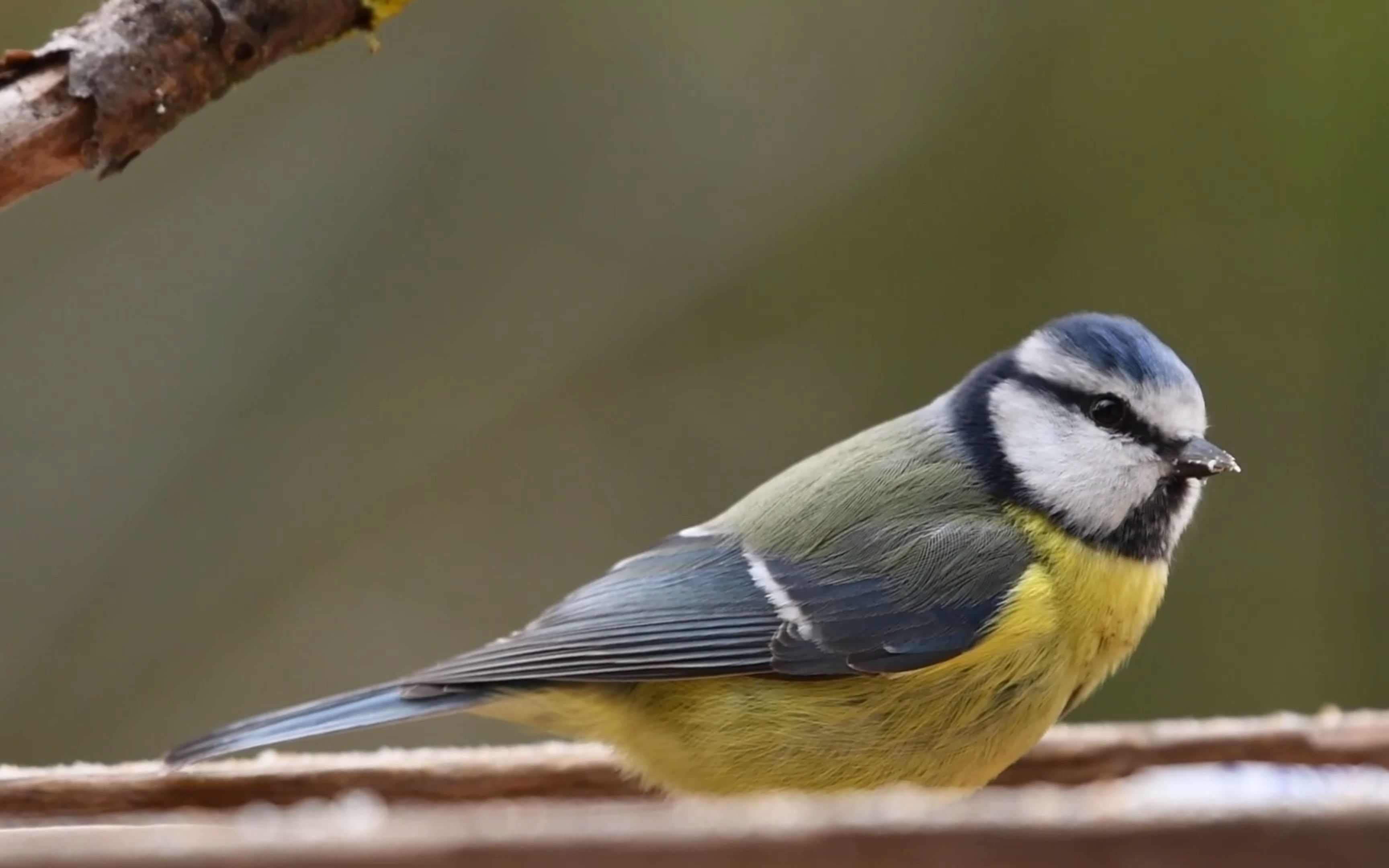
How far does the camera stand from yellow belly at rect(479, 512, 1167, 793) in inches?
37.6

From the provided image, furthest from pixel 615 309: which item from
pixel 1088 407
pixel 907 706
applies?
pixel 907 706

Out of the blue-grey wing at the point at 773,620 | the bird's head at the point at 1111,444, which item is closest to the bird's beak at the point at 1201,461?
the bird's head at the point at 1111,444

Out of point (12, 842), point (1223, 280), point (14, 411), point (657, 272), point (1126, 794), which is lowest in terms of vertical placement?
point (1126, 794)

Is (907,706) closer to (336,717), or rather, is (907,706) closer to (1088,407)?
(1088,407)

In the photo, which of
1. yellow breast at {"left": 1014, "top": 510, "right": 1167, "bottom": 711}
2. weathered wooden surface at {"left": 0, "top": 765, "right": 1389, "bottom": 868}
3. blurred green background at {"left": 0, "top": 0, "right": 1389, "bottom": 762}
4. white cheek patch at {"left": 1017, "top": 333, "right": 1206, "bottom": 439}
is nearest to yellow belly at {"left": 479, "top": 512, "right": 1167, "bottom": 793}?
yellow breast at {"left": 1014, "top": 510, "right": 1167, "bottom": 711}

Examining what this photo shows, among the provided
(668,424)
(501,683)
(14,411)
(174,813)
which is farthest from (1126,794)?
(14,411)

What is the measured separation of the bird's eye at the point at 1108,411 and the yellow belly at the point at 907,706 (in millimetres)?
95

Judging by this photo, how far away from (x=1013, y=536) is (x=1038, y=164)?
1.27 meters

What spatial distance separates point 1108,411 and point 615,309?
3.95 ft

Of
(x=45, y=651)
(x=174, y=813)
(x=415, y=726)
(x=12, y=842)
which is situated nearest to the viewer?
(x=12, y=842)

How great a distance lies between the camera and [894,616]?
3.28ft

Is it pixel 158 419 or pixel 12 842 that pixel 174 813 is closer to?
pixel 12 842

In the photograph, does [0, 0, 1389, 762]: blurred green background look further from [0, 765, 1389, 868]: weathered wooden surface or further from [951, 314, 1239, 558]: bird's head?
[0, 765, 1389, 868]: weathered wooden surface

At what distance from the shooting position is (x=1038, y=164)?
2.16 m
